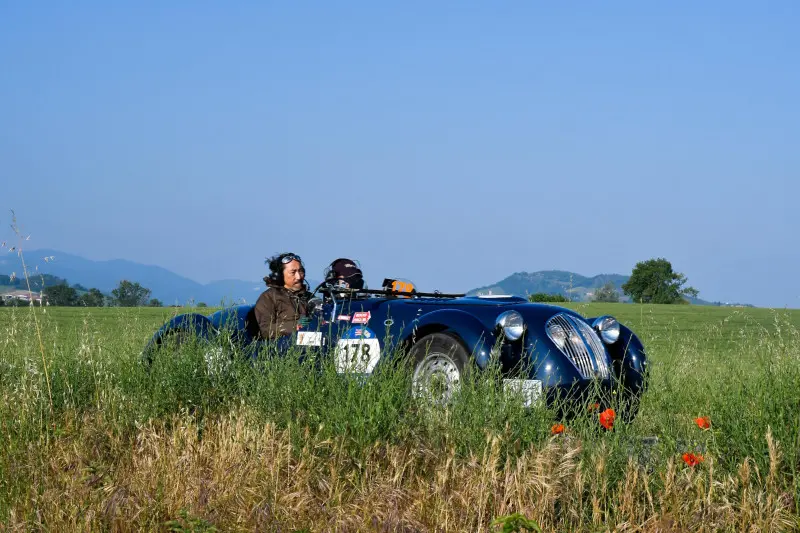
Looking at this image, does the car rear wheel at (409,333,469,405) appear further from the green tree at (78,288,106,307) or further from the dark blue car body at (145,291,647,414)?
the green tree at (78,288,106,307)

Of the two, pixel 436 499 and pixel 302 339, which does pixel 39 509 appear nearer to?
pixel 436 499

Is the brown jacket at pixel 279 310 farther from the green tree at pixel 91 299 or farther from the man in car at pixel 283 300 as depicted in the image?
the green tree at pixel 91 299

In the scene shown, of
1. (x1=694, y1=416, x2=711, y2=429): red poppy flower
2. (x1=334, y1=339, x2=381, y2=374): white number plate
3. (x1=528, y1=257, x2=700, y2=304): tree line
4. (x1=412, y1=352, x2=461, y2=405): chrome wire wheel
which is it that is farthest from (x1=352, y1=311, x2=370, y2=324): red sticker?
(x1=528, y1=257, x2=700, y2=304): tree line

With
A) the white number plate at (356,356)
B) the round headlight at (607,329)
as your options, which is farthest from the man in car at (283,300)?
the round headlight at (607,329)

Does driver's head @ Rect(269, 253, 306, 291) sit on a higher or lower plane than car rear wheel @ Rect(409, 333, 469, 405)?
higher

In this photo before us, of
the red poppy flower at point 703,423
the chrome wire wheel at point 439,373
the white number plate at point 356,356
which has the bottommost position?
the red poppy flower at point 703,423

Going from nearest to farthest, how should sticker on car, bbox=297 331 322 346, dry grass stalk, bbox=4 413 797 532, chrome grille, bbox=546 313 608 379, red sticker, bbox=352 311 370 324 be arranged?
dry grass stalk, bbox=4 413 797 532 → chrome grille, bbox=546 313 608 379 → red sticker, bbox=352 311 370 324 → sticker on car, bbox=297 331 322 346

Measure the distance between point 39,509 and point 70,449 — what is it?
1.27 meters

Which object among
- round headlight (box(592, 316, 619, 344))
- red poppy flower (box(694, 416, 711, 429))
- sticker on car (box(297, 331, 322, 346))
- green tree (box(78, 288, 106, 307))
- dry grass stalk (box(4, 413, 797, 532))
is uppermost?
green tree (box(78, 288, 106, 307))

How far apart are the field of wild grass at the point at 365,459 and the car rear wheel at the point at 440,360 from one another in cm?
84

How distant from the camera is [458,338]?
7.59 metres

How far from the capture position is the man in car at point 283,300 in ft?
28.4

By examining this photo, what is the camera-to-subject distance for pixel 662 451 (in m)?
5.30

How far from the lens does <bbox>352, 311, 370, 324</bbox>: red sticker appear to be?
8.38 meters
